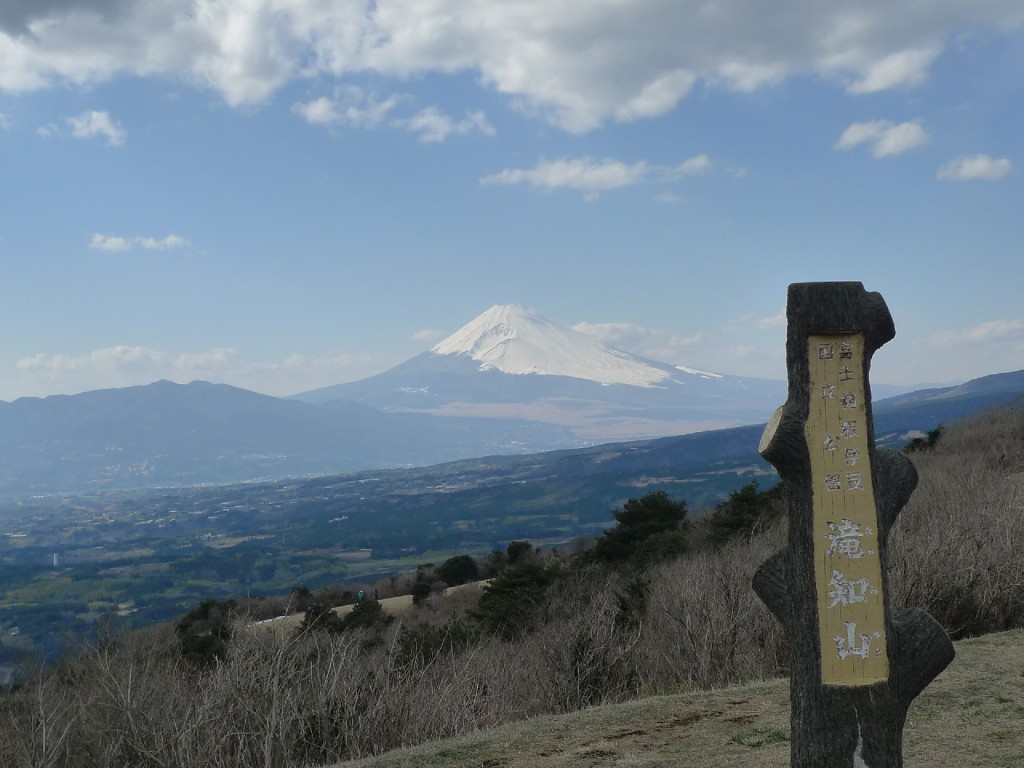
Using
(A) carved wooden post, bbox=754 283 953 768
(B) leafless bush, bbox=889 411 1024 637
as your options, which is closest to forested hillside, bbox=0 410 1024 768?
(B) leafless bush, bbox=889 411 1024 637

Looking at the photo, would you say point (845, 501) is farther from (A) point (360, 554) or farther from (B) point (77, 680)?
(A) point (360, 554)

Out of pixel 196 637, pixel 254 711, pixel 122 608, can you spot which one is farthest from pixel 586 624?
pixel 122 608

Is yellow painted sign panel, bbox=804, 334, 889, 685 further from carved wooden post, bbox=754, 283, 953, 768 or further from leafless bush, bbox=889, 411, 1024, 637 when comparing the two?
leafless bush, bbox=889, 411, 1024, 637

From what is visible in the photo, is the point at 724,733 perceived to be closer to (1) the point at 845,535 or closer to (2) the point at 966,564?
(1) the point at 845,535

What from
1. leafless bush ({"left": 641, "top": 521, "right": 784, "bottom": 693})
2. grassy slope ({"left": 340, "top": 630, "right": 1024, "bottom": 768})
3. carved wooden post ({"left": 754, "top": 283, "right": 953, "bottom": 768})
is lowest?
leafless bush ({"left": 641, "top": 521, "right": 784, "bottom": 693})

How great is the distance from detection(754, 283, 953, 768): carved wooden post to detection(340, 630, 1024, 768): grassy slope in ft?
9.30

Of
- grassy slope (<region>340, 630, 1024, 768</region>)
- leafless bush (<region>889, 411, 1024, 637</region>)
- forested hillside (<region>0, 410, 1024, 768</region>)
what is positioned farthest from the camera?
leafless bush (<region>889, 411, 1024, 637</region>)

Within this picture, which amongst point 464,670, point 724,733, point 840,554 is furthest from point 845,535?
point 464,670

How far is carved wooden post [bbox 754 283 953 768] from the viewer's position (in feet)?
14.6

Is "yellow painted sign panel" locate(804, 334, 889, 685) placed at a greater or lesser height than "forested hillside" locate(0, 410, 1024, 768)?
greater

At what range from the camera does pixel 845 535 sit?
4508 millimetres

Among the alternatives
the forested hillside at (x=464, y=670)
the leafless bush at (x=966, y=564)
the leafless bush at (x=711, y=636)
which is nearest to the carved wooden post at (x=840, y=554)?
the forested hillside at (x=464, y=670)

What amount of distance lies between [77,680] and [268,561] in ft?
362

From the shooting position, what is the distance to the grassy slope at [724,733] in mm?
7266
